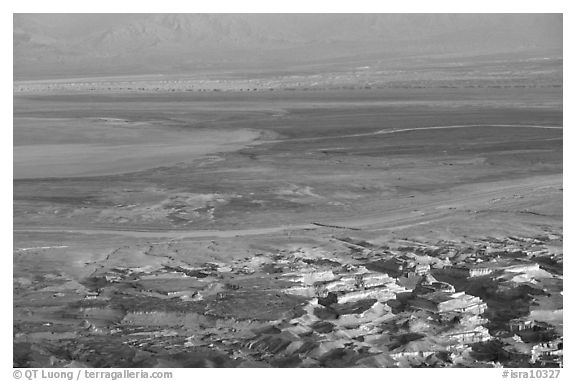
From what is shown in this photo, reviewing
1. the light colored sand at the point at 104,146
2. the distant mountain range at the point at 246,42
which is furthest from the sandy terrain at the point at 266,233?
the distant mountain range at the point at 246,42

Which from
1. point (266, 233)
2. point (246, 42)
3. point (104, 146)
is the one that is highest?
point (246, 42)

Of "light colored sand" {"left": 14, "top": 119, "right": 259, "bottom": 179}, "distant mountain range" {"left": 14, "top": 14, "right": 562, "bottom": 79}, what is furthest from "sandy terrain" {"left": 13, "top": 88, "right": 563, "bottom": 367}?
"distant mountain range" {"left": 14, "top": 14, "right": 562, "bottom": 79}

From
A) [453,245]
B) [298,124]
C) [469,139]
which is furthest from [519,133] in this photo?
[453,245]

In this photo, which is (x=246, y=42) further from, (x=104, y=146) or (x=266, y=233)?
(x=266, y=233)

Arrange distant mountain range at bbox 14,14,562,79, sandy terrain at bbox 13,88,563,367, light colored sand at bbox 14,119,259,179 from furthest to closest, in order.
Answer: distant mountain range at bbox 14,14,562,79 < light colored sand at bbox 14,119,259,179 < sandy terrain at bbox 13,88,563,367

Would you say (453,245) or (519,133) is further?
(519,133)

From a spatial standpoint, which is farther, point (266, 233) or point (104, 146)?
point (104, 146)

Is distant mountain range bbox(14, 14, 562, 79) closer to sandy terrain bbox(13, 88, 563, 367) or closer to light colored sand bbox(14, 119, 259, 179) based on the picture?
light colored sand bbox(14, 119, 259, 179)

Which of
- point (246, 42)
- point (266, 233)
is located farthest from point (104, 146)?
point (246, 42)

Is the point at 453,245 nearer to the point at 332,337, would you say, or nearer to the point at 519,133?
the point at 332,337
